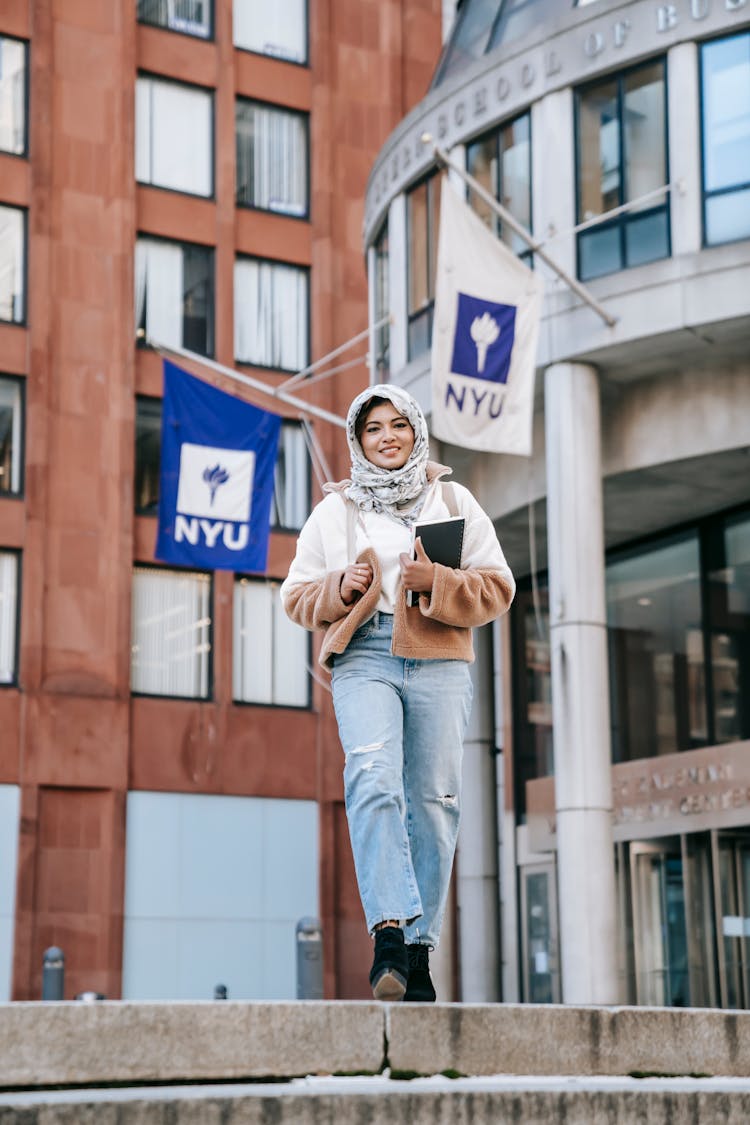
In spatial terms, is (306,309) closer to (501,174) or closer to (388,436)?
(501,174)

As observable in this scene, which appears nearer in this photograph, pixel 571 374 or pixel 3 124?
pixel 571 374

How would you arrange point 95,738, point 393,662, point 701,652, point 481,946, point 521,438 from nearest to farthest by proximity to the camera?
point 393,662
point 521,438
point 701,652
point 481,946
point 95,738

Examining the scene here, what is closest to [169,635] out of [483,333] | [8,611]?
[8,611]

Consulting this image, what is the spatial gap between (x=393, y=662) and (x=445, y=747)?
35 centimetres

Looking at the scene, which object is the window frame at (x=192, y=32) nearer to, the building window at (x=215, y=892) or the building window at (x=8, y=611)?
A: the building window at (x=8, y=611)

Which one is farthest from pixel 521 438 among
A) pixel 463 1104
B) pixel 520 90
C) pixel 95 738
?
pixel 463 1104

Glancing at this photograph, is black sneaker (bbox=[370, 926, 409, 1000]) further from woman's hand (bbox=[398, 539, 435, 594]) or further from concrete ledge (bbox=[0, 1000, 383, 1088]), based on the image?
woman's hand (bbox=[398, 539, 435, 594])

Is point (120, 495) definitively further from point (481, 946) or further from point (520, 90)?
point (520, 90)

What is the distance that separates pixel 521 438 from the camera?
70.8 feet

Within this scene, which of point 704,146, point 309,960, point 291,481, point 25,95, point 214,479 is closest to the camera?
point 704,146

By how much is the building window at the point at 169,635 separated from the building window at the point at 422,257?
990cm

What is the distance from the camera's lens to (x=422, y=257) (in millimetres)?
25188

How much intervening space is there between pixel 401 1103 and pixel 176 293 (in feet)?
101

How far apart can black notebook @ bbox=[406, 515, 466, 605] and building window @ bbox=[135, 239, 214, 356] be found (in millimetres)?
28530
